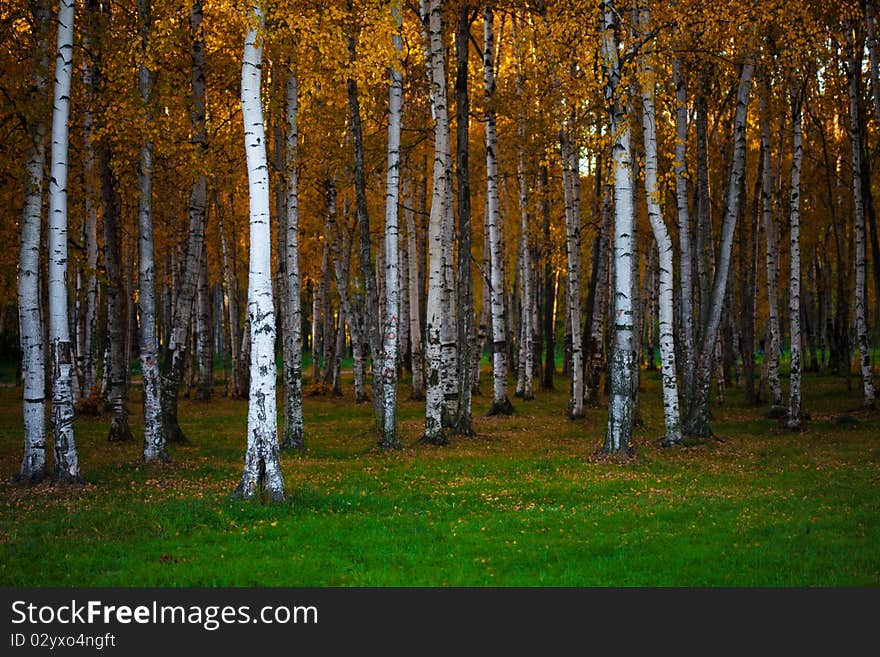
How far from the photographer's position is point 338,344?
3697 cm

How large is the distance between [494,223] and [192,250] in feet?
29.0

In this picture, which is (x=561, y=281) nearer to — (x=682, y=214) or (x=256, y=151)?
(x=682, y=214)

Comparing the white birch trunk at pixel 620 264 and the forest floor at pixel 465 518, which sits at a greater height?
the white birch trunk at pixel 620 264

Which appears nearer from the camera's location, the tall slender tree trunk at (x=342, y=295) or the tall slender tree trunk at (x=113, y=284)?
the tall slender tree trunk at (x=113, y=284)

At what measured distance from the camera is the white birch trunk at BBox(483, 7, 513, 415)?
23312 millimetres

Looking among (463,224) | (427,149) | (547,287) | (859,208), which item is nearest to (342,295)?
(427,149)

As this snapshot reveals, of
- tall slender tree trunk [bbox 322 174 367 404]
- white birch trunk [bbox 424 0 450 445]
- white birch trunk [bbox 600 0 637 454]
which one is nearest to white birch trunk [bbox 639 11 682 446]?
white birch trunk [bbox 600 0 637 454]

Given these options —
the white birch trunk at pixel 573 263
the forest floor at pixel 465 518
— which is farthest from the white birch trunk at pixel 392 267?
the white birch trunk at pixel 573 263

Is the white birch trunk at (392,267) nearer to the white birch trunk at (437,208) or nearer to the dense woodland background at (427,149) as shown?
the dense woodland background at (427,149)

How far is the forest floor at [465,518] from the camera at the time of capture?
8.84 meters

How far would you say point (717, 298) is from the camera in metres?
19.8

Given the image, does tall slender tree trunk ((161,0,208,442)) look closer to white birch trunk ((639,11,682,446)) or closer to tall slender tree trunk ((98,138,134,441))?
tall slender tree trunk ((98,138,134,441))

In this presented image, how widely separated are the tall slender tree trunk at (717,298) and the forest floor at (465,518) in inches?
35.5

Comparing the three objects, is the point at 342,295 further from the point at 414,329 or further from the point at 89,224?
the point at 89,224
